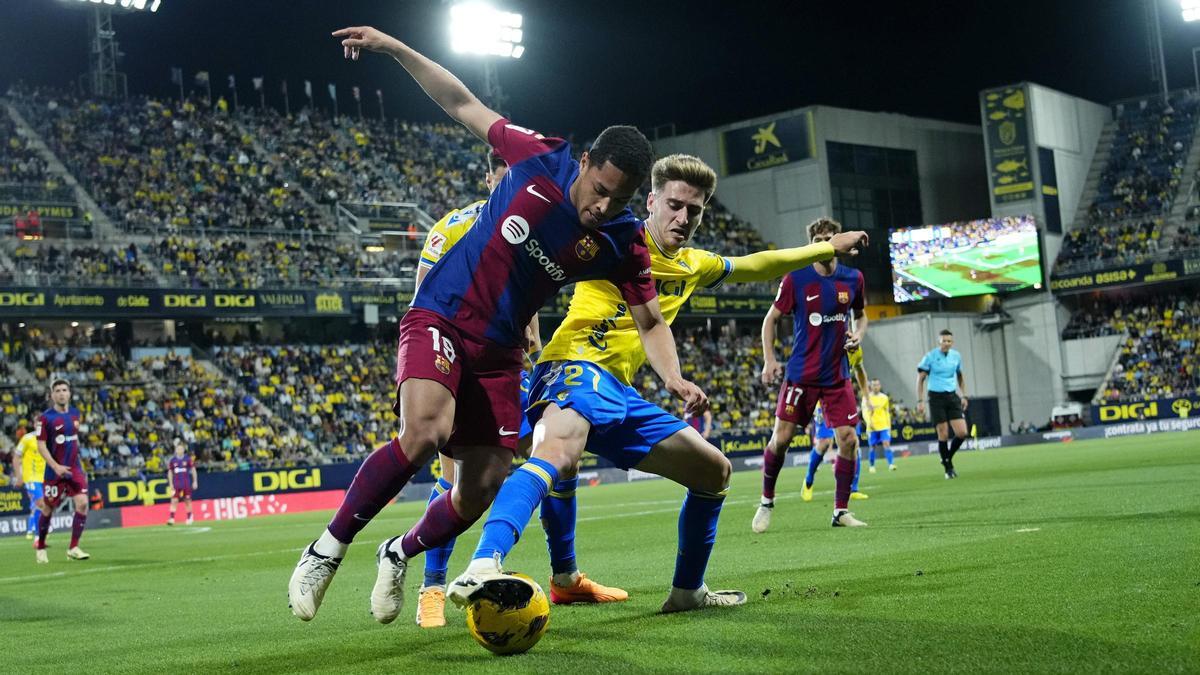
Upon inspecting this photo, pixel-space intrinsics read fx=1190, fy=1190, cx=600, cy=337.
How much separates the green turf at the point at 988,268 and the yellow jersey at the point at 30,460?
128 feet

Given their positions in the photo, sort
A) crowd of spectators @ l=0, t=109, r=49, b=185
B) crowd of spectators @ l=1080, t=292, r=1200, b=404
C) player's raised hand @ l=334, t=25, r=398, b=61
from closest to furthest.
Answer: player's raised hand @ l=334, t=25, r=398, b=61
crowd of spectators @ l=0, t=109, r=49, b=185
crowd of spectators @ l=1080, t=292, r=1200, b=404

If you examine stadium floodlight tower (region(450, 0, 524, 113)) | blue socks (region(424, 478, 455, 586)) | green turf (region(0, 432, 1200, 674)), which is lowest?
green turf (region(0, 432, 1200, 674))

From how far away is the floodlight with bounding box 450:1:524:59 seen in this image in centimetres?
3956

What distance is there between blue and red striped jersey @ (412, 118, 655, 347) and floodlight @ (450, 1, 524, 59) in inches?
1400

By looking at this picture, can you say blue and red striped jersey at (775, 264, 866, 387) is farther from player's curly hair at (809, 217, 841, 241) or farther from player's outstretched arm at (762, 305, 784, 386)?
player's curly hair at (809, 217, 841, 241)

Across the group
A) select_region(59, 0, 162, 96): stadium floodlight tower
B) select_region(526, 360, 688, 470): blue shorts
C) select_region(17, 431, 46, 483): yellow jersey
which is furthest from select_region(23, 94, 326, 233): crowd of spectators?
select_region(526, 360, 688, 470): blue shorts

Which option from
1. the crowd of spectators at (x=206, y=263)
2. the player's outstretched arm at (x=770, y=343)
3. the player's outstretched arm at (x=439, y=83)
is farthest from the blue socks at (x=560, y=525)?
the crowd of spectators at (x=206, y=263)

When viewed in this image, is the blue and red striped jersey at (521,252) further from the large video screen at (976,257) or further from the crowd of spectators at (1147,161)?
the crowd of spectators at (1147,161)

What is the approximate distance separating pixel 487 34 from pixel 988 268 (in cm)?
2482

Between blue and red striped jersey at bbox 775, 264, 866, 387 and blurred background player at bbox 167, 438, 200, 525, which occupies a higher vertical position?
blue and red striped jersey at bbox 775, 264, 866, 387

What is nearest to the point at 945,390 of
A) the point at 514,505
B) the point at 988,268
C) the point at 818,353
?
the point at 818,353

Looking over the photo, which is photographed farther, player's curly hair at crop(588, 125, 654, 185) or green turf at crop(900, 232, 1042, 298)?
green turf at crop(900, 232, 1042, 298)

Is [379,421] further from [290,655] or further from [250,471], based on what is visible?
[290,655]

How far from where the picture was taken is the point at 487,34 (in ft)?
134
